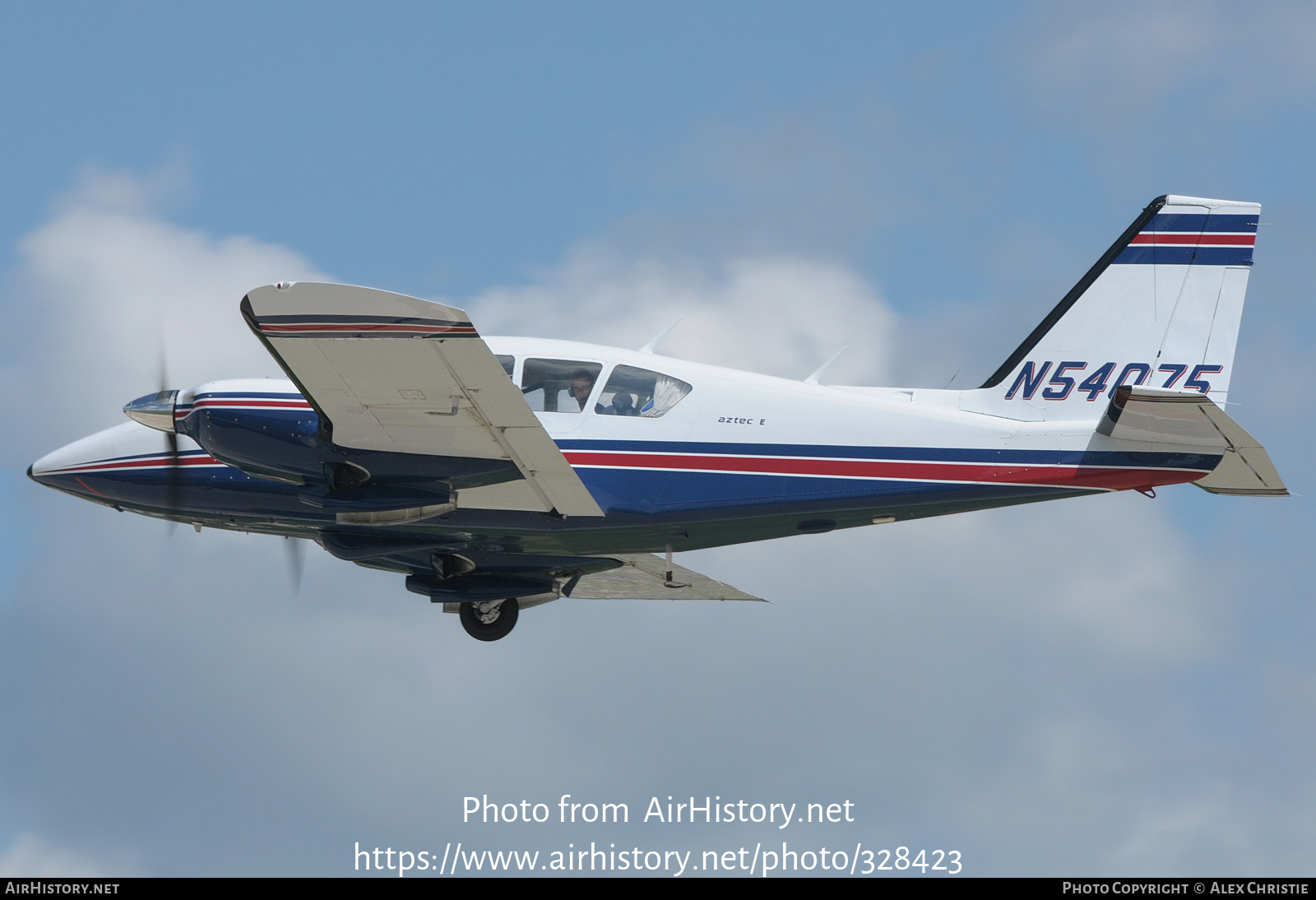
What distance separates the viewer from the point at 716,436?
1602cm

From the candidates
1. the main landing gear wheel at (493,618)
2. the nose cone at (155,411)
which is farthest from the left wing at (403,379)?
the main landing gear wheel at (493,618)

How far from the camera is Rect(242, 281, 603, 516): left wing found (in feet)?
43.6

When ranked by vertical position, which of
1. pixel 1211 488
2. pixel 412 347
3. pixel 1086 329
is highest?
pixel 1086 329

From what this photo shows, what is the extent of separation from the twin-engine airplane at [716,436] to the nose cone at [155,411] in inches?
0.9

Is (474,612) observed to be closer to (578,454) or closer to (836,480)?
(578,454)

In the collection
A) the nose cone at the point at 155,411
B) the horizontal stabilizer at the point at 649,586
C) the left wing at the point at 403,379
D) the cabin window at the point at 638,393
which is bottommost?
the left wing at the point at 403,379

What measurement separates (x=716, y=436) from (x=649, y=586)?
527 cm

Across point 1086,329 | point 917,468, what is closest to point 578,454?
point 917,468

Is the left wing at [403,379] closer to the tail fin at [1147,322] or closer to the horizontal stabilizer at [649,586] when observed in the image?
the horizontal stabilizer at [649,586]

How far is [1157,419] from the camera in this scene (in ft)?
49.9

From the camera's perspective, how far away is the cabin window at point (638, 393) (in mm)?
16062

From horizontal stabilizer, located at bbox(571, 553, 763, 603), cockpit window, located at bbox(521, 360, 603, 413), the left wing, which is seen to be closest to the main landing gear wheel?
horizontal stabilizer, located at bbox(571, 553, 763, 603)

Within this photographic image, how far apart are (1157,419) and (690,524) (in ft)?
16.8

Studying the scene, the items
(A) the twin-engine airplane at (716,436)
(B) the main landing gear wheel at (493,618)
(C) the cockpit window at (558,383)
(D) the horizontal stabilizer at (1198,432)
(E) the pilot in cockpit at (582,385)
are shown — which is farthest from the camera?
(B) the main landing gear wheel at (493,618)
